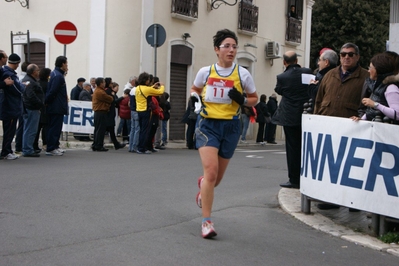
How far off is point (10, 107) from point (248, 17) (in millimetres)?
16382

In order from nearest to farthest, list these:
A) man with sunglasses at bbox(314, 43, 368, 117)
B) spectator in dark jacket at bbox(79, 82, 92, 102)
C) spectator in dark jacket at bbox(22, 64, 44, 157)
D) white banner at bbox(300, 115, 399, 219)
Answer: white banner at bbox(300, 115, 399, 219), man with sunglasses at bbox(314, 43, 368, 117), spectator in dark jacket at bbox(22, 64, 44, 157), spectator in dark jacket at bbox(79, 82, 92, 102)

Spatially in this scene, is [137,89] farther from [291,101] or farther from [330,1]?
[330,1]

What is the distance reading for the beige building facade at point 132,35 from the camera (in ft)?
70.0

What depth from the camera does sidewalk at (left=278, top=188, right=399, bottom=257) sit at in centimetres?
641

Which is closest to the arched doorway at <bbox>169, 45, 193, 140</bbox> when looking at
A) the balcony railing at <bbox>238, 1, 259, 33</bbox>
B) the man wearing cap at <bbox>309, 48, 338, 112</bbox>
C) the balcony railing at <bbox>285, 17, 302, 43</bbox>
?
the balcony railing at <bbox>238, 1, 259, 33</bbox>

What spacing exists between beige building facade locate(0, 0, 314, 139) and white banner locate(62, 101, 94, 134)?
83.8 inches

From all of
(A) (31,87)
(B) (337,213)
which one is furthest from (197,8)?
(B) (337,213)

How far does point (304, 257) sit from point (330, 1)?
38.8 meters

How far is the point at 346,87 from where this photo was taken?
7.91 metres

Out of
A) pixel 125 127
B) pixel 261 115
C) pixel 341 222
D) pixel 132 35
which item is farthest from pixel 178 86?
pixel 341 222

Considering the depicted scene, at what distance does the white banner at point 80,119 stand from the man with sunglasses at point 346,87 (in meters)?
11.2

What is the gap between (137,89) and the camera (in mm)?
15531

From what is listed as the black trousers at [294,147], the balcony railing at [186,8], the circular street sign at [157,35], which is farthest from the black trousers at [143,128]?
the balcony railing at [186,8]

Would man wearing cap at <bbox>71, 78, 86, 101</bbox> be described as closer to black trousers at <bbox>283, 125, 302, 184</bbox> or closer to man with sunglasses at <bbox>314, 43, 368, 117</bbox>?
black trousers at <bbox>283, 125, 302, 184</bbox>
